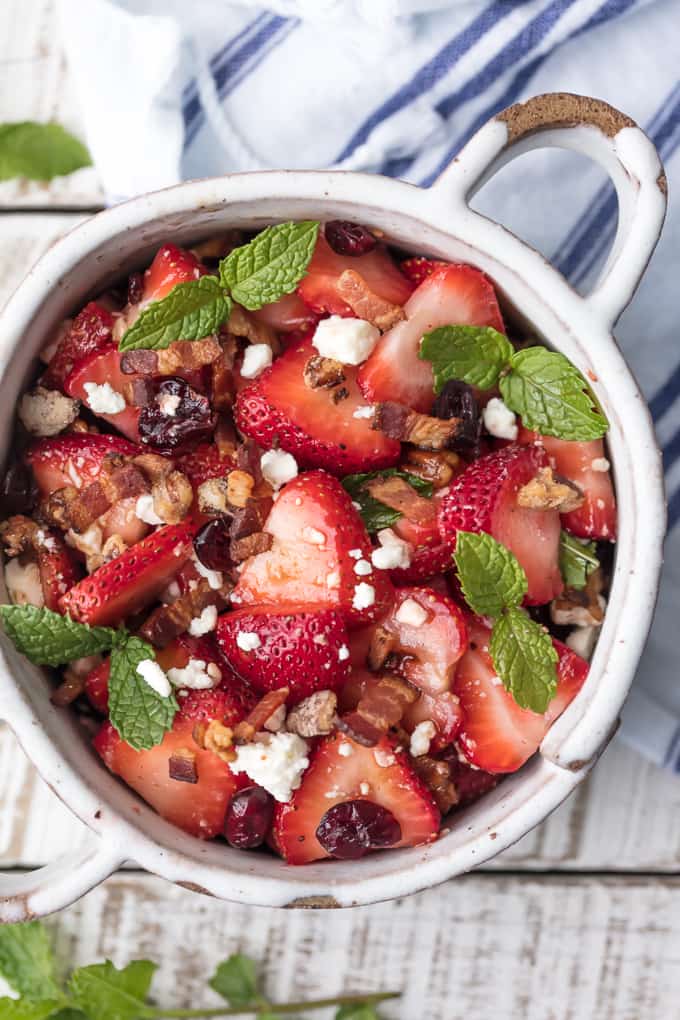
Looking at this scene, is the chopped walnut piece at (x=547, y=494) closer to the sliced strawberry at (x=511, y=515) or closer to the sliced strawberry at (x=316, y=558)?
the sliced strawberry at (x=511, y=515)

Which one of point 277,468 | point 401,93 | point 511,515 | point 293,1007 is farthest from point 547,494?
point 293,1007

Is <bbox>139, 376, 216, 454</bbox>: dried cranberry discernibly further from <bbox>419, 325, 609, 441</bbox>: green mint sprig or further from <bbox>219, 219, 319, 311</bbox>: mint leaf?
<bbox>419, 325, 609, 441</bbox>: green mint sprig

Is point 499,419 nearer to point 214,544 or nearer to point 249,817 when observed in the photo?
point 214,544

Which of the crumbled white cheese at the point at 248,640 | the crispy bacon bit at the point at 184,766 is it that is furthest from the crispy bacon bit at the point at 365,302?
the crispy bacon bit at the point at 184,766

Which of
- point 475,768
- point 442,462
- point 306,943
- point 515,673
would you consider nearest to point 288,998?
point 306,943

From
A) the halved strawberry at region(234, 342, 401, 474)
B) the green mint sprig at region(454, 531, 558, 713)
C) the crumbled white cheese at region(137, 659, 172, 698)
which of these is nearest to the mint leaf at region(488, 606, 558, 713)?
the green mint sprig at region(454, 531, 558, 713)
